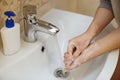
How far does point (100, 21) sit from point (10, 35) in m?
0.39

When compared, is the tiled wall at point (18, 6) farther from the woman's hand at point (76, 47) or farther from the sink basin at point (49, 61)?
the woman's hand at point (76, 47)

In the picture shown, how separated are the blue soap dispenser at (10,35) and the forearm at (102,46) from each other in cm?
25

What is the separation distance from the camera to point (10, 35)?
71cm

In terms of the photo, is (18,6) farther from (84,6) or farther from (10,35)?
(84,6)

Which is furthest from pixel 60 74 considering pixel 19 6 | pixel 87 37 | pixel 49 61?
pixel 19 6

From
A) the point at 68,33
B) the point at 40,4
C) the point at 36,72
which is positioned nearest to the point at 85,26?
the point at 68,33

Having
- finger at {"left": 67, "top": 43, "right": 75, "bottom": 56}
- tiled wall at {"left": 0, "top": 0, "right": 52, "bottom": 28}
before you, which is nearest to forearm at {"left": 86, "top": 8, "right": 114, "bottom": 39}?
finger at {"left": 67, "top": 43, "right": 75, "bottom": 56}

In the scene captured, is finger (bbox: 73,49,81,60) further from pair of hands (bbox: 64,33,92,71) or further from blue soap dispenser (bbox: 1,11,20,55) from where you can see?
blue soap dispenser (bbox: 1,11,20,55)

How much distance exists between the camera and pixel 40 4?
979 mm

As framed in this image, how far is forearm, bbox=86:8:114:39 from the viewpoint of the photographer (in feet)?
2.83

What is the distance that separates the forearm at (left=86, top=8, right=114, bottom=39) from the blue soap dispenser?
298 millimetres

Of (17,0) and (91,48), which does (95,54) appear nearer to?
(91,48)

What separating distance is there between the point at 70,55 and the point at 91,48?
0.08 meters

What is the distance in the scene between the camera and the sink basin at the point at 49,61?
0.72 metres
